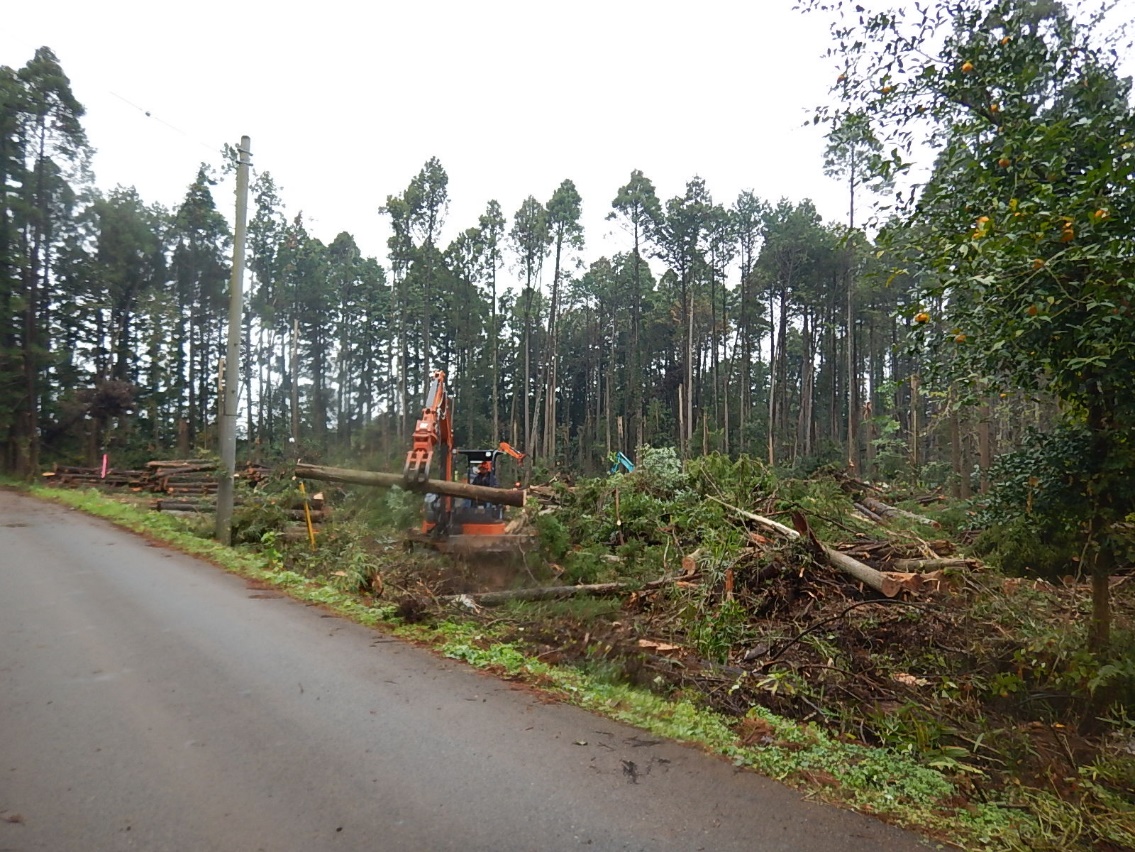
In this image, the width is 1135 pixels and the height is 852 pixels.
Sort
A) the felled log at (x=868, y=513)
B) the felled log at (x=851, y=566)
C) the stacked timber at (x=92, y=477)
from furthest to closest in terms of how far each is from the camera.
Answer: the stacked timber at (x=92, y=477)
the felled log at (x=868, y=513)
the felled log at (x=851, y=566)

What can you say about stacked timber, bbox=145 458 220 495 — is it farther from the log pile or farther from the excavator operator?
the excavator operator

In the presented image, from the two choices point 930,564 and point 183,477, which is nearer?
point 930,564

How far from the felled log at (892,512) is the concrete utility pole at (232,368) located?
13.7 m

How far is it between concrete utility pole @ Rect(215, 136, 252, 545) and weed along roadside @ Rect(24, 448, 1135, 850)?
65 cm

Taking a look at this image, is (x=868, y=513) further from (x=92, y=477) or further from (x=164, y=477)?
(x=92, y=477)

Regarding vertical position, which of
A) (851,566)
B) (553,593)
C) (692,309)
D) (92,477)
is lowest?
(553,593)

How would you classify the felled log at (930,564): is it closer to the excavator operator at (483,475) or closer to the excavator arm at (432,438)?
the excavator arm at (432,438)

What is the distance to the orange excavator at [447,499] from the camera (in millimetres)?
11469

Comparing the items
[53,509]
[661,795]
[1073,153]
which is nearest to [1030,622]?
[1073,153]

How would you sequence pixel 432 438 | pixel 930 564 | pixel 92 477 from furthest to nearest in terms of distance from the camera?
1. pixel 92 477
2. pixel 432 438
3. pixel 930 564

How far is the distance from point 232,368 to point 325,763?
10.2 meters

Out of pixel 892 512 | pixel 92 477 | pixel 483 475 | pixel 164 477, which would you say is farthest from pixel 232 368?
pixel 92 477

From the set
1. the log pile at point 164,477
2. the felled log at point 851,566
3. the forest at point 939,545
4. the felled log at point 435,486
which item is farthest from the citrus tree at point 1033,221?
the log pile at point 164,477

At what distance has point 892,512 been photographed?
56.5 feet
